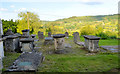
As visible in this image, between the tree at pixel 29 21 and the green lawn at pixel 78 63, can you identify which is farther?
the tree at pixel 29 21

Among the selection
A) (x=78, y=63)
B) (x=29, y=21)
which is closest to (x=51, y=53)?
(x=78, y=63)

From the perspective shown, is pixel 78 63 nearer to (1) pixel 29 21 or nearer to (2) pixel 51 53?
(2) pixel 51 53

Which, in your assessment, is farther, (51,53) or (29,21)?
(29,21)

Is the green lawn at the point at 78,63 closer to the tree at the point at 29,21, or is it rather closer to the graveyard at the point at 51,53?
the graveyard at the point at 51,53

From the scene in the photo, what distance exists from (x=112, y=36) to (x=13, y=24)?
61.0 feet

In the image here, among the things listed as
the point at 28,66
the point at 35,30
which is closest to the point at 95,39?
the point at 28,66

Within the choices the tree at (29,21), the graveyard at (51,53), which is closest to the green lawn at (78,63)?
the graveyard at (51,53)

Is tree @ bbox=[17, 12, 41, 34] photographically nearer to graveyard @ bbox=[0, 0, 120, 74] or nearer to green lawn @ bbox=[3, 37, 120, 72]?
graveyard @ bbox=[0, 0, 120, 74]

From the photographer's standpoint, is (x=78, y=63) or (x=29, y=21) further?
(x=29, y=21)

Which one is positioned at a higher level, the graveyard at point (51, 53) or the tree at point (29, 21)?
the tree at point (29, 21)

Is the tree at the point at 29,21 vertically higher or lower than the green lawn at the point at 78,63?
higher

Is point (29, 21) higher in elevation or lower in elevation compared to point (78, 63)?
higher

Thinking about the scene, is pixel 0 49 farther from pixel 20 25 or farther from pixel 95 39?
pixel 20 25

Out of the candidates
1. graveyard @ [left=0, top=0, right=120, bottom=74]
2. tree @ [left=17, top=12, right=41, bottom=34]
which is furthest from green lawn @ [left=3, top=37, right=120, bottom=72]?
tree @ [left=17, top=12, right=41, bottom=34]
